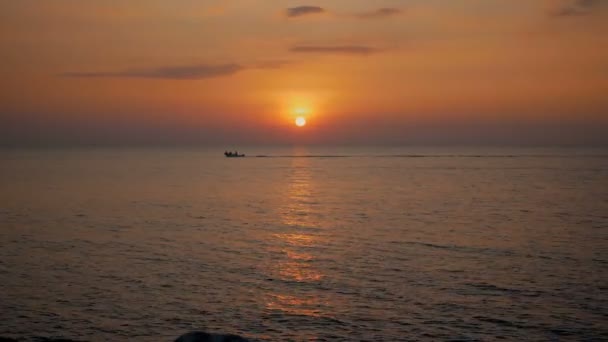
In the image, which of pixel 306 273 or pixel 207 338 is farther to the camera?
pixel 306 273

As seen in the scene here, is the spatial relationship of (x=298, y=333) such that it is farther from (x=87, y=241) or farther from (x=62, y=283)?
(x=87, y=241)

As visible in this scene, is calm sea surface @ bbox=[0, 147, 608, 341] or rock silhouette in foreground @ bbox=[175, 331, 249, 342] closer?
rock silhouette in foreground @ bbox=[175, 331, 249, 342]

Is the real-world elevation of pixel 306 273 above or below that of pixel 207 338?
below

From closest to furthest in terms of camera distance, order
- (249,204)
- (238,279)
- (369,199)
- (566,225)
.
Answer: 1. (238,279)
2. (566,225)
3. (249,204)
4. (369,199)

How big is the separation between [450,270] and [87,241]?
3126cm

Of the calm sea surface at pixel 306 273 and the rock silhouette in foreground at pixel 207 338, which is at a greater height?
the rock silhouette in foreground at pixel 207 338

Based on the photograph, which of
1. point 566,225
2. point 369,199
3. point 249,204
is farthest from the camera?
point 369,199

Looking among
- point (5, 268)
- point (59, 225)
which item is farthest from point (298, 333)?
point (59, 225)

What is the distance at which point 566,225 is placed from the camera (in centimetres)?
5553

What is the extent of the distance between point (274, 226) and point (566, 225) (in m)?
31.0

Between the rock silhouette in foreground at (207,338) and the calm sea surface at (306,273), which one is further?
the calm sea surface at (306,273)

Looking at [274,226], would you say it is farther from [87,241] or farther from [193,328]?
[193,328]

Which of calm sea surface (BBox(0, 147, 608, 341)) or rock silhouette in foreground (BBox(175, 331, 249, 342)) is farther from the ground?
rock silhouette in foreground (BBox(175, 331, 249, 342))

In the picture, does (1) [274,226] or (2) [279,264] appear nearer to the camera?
(2) [279,264]
